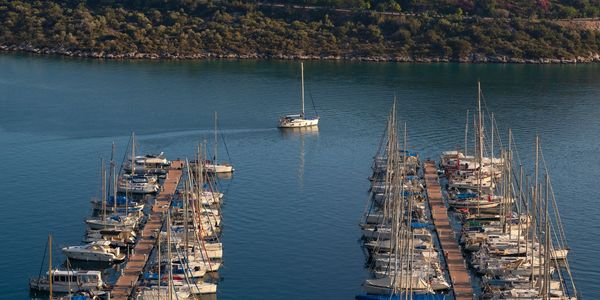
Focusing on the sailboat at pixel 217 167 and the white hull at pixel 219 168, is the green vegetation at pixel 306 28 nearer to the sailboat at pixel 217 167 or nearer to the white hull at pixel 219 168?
the sailboat at pixel 217 167

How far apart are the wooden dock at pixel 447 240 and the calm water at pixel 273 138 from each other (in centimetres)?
571

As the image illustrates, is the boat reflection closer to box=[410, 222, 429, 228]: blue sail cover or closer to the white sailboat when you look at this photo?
box=[410, 222, 429, 228]: blue sail cover

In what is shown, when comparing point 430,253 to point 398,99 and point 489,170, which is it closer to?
point 489,170

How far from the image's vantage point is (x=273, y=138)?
118812mm

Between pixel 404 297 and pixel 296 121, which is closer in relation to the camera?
pixel 404 297

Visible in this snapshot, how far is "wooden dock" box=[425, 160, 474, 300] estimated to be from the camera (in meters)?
71.2

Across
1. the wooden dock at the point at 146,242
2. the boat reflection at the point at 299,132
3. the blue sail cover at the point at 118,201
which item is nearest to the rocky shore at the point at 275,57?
the boat reflection at the point at 299,132

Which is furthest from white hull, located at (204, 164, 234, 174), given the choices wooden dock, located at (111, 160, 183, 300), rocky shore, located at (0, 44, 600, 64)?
rocky shore, located at (0, 44, 600, 64)

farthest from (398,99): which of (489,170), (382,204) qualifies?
(382,204)

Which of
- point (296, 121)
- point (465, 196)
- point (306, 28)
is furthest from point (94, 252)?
point (306, 28)

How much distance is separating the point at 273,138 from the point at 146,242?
41.0 metres

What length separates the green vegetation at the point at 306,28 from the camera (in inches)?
7018

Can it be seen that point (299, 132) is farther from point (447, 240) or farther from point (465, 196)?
point (447, 240)

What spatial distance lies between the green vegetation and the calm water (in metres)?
6.92
